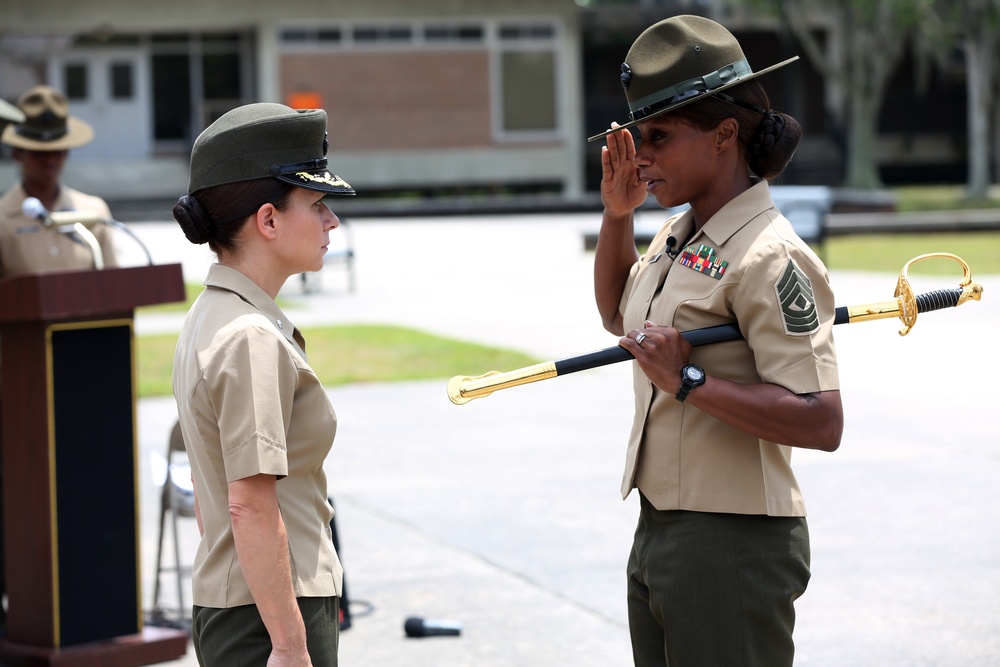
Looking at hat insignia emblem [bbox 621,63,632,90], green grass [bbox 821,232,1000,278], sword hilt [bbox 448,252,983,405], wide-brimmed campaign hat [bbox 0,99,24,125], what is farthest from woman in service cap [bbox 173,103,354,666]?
green grass [bbox 821,232,1000,278]

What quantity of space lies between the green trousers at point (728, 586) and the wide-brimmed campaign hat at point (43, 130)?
13.8 ft

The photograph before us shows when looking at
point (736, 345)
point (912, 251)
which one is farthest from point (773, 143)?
point (912, 251)

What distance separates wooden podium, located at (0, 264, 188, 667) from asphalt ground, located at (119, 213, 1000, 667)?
40cm

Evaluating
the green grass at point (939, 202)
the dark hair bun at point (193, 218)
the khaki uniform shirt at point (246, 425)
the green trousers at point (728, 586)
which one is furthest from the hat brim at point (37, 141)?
the green grass at point (939, 202)

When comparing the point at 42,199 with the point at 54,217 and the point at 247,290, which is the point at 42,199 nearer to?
the point at 54,217

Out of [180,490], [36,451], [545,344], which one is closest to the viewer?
[36,451]

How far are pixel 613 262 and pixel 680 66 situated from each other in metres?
0.63

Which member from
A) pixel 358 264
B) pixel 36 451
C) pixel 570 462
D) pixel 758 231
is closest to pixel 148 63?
pixel 358 264

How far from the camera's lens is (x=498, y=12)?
118 ft

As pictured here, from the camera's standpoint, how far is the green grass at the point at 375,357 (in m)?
10.7

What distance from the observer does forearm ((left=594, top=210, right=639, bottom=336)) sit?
3066 mm

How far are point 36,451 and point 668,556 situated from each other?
8.46 feet

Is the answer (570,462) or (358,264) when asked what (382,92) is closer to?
(358,264)

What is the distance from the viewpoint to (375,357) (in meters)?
11.6
